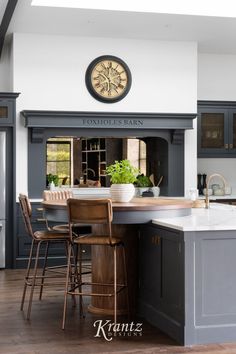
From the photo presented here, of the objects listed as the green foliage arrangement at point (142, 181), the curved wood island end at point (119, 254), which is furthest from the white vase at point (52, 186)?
the curved wood island end at point (119, 254)

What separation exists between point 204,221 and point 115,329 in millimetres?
1082

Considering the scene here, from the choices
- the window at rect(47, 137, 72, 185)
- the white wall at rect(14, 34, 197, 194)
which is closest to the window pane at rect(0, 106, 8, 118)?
the white wall at rect(14, 34, 197, 194)

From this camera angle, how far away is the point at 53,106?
7.95m

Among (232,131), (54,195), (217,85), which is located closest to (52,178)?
(54,195)

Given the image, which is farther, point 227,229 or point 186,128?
point 186,128

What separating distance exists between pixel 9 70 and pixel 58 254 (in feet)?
8.45

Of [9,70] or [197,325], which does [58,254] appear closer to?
[9,70]

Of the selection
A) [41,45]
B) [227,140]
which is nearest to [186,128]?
[227,140]

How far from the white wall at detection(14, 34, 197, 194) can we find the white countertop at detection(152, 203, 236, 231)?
2865 millimetres

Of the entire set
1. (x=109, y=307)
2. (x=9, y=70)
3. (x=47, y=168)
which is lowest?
(x=109, y=307)

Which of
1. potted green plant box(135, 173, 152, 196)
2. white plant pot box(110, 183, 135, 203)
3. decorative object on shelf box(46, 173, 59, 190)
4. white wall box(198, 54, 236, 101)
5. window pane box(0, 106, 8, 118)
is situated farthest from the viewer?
white wall box(198, 54, 236, 101)

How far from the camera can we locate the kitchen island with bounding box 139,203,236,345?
14.5 feet

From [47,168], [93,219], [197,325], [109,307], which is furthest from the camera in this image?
[47,168]

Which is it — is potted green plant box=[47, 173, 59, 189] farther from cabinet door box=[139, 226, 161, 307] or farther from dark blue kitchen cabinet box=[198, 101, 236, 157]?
cabinet door box=[139, 226, 161, 307]
